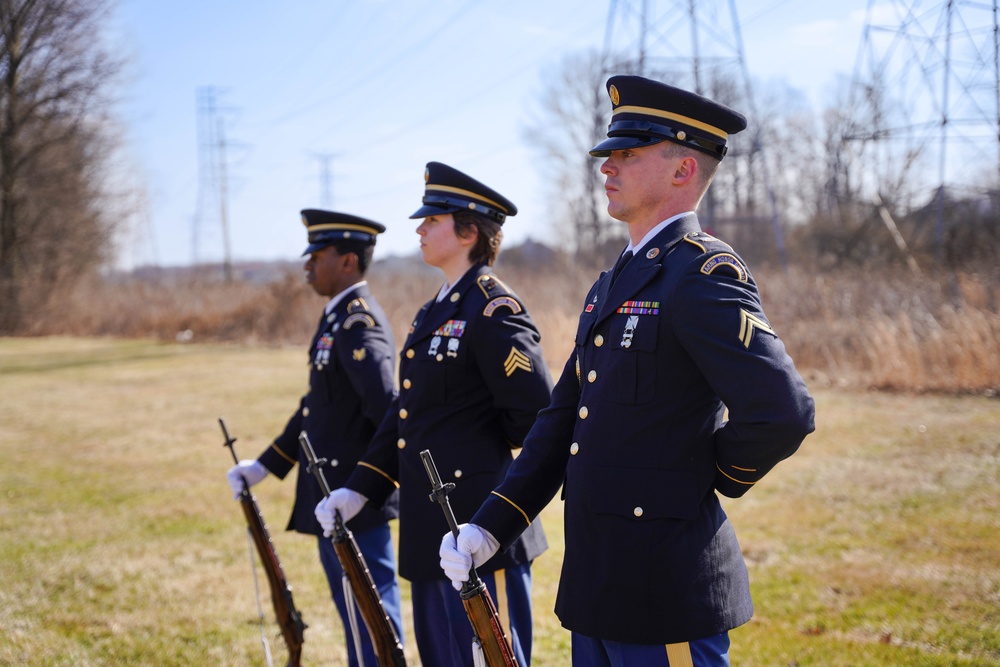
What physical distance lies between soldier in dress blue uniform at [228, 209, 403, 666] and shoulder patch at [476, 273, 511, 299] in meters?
0.69

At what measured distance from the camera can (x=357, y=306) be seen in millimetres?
4016

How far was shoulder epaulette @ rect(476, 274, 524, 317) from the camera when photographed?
130 inches

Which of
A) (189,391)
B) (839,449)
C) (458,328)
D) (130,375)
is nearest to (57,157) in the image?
(130,375)

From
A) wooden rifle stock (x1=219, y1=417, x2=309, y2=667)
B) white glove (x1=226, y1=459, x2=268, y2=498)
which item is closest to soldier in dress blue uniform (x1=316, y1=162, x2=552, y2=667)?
wooden rifle stock (x1=219, y1=417, x2=309, y2=667)

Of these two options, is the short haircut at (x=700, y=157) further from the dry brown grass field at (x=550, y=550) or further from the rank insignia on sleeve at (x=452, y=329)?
the dry brown grass field at (x=550, y=550)

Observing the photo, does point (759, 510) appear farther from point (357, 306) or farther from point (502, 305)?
point (502, 305)

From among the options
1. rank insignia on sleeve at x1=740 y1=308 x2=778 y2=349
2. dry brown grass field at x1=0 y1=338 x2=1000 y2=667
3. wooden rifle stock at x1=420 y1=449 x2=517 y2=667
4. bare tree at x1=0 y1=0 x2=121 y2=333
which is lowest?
dry brown grass field at x1=0 y1=338 x2=1000 y2=667

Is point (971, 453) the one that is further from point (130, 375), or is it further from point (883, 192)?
point (130, 375)

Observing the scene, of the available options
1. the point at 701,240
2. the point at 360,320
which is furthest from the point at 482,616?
the point at 360,320

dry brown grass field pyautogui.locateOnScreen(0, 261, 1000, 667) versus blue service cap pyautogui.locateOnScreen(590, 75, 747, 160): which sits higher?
blue service cap pyautogui.locateOnScreen(590, 75, 747, 160)

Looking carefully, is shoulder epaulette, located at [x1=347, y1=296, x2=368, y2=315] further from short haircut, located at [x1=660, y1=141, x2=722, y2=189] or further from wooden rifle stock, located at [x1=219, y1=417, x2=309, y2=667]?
short haircut, located at [x1=660, y1=141, x2=722, y2=189]

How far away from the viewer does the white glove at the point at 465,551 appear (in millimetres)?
2326

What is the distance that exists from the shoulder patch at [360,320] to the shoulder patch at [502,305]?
2.70ft

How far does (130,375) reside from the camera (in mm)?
17781
